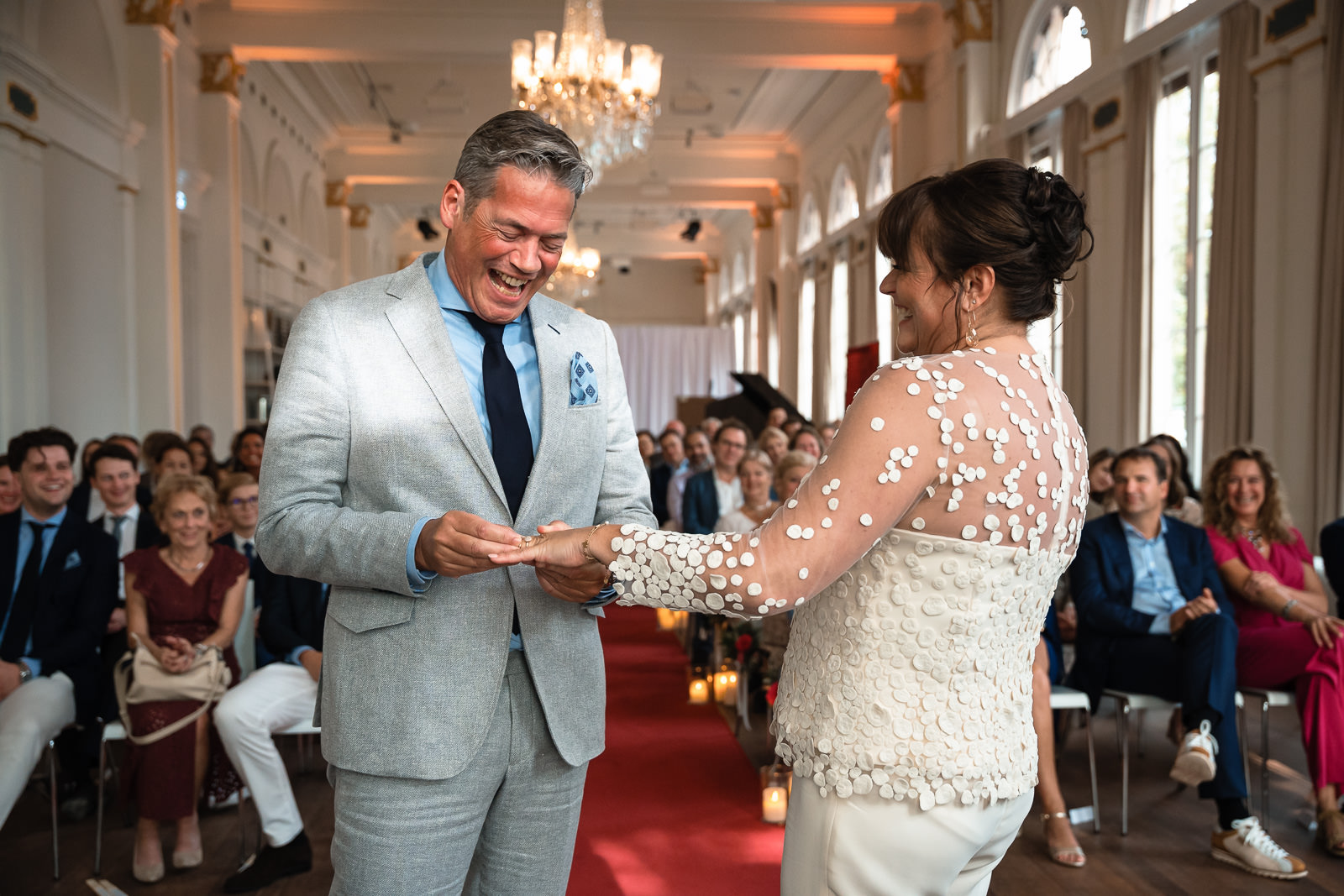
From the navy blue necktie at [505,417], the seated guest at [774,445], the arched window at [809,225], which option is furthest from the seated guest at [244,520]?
the arched window at [809,225]

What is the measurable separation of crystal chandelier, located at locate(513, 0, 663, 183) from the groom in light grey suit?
21.2ft

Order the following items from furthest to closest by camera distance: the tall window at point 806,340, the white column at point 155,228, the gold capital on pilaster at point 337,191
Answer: the tall window at point 806,340 < the gold capital on pilaster at point 337,191 < the white column at point 155,228

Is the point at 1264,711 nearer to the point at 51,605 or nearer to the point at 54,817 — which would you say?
the point at 54,817

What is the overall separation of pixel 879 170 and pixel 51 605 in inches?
459

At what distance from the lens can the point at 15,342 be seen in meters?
7.61

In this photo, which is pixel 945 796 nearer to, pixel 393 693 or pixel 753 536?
pixel 753 536

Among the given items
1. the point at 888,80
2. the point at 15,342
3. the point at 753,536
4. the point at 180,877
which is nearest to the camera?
the point at 753,536

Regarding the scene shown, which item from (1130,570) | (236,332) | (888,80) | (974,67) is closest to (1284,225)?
(1130,570)

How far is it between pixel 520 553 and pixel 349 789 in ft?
1.55

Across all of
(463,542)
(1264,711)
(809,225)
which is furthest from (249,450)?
(809,225)

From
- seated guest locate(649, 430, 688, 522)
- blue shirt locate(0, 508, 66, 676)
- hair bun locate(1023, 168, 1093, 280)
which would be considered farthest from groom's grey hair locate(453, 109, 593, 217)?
seated guest locate(649, 430, 688, 522)

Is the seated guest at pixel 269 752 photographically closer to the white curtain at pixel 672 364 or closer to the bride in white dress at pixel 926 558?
the bride in white dress at pixel 926 558

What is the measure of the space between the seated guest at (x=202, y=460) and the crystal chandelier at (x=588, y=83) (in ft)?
10.8

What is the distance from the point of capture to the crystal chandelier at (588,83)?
7.94 meters
